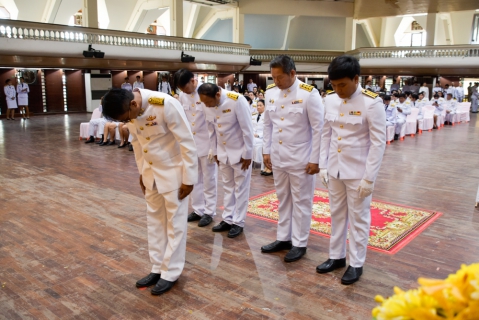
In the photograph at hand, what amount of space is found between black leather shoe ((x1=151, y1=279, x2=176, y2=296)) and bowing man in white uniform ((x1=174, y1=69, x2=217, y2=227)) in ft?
4.26

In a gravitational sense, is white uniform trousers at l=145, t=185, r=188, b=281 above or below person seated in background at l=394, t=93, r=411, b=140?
below

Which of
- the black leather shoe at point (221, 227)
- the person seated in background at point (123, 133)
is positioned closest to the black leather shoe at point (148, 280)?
the black leather shoe at point (221, 227)

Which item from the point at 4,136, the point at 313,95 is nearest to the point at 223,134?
the point at 313,95

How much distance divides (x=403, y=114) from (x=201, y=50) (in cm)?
1023

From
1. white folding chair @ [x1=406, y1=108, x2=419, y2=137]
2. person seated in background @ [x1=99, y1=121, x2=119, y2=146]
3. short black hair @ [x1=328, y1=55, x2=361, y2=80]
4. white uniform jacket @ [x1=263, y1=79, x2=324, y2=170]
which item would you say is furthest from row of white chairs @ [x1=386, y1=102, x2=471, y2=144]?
short black hair @ [x1=328, y1=55, x2=361, y2=80]

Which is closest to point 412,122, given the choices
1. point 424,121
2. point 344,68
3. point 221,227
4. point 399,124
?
point 399,124

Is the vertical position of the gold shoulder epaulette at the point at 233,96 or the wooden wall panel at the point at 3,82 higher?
the wooden wall panel at the point at 3,82

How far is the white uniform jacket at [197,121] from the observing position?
4.05m

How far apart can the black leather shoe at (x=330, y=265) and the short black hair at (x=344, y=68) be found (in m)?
1.36

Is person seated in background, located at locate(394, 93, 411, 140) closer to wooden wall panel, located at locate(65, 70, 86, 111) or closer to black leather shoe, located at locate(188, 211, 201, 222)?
black leather shoe, located at locate(188, 211, 201, 222)

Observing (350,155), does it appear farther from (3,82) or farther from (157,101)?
(3,82)

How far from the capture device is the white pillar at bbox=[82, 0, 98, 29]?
47.7 feet

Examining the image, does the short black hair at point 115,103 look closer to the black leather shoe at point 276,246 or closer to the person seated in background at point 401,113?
the black leather shoe at point 276,246

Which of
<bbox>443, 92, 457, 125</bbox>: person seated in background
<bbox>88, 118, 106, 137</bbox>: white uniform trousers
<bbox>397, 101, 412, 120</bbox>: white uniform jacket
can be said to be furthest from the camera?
<bbox>443, 92, 457, 125</bbox>: person seated in background
